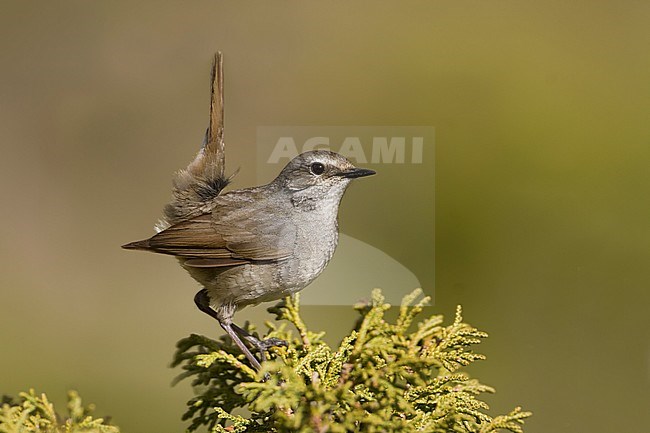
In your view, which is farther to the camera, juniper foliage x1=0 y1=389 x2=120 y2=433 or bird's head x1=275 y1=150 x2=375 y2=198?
bird's head x1=275 y1=150 x2=375 y2=198

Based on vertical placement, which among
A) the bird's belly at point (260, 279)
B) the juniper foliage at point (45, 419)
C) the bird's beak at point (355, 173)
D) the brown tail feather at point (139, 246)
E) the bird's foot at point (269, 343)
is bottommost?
the juniper foliage at point (45, 419)

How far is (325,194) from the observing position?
1.36 meters

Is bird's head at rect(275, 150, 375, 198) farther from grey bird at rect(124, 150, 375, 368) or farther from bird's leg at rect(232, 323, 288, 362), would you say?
bird's leg at rect(232, 323, 288, 362)

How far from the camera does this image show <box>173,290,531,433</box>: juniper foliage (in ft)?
2.92

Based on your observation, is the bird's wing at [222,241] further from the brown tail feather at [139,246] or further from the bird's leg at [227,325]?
the bird's leg at [227,325]

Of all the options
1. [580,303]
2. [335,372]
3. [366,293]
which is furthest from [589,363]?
[335,372]

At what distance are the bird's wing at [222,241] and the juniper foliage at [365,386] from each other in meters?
0.15

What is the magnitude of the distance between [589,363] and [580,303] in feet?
0.58

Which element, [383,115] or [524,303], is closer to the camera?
[524,303]

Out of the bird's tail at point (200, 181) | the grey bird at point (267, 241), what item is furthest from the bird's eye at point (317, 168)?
the bird's tail at point (200, 181)

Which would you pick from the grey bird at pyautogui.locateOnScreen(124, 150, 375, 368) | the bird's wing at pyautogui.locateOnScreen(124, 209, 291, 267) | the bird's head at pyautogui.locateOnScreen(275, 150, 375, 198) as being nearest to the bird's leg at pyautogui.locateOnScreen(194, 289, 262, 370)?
the grey bird at pyautogui.locateOnScreen(124, 150, 375, 368)

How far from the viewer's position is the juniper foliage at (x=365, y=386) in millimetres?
891

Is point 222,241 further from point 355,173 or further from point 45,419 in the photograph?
point 45,419

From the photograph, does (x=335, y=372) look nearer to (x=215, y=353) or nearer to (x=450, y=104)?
(x=215, y=353)
